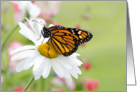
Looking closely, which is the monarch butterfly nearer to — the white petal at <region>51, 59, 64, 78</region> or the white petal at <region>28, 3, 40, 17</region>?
the white petal at <region>51, 59, 64, 78</region>

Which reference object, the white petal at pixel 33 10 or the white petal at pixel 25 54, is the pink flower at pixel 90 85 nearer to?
the white petal at pixel 33 10

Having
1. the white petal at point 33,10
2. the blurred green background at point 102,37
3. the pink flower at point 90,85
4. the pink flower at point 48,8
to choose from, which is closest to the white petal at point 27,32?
the white petal at point 33,10

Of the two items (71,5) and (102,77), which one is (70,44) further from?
(71,5)

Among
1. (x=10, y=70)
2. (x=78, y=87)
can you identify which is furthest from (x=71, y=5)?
(x=10, y=70)

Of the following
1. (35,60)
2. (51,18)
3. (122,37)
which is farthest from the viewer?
(122,37)

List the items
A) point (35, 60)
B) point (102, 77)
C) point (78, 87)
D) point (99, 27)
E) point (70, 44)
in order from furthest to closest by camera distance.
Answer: point (99, 27) → point (102, 77) → point (78, 87) → point (70, 44) → point (35, 60)

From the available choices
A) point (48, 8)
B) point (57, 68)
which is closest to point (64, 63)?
point (57, 68)
